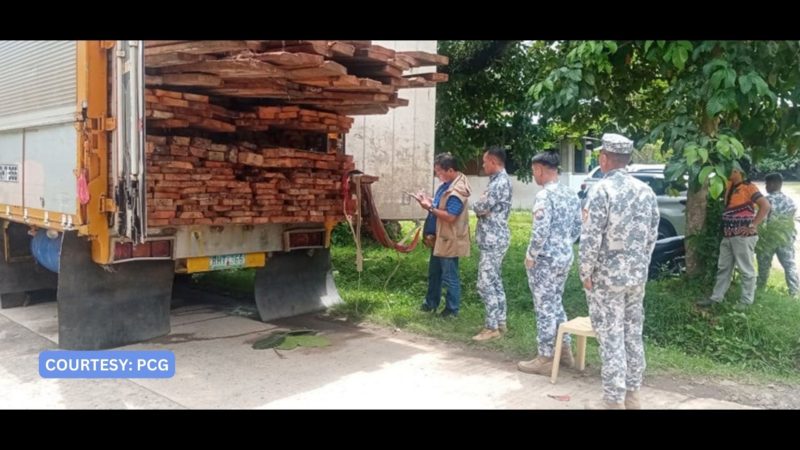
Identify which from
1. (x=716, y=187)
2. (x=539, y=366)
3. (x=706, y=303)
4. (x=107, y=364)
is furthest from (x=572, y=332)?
(x=107, y=364)

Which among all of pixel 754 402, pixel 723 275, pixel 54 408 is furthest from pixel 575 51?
pixel 54 408

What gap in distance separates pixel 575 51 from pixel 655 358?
2.66 meters

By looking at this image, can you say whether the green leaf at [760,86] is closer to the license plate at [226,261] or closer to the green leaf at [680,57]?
the green leaf at [680,57]

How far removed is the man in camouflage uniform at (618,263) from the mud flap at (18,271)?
612cm

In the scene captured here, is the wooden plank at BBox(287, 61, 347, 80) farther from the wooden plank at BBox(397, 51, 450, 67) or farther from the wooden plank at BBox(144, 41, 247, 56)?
the wooden plank at BBox(397, 51, 450, 67)

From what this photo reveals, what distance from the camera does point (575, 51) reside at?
18.6 feet

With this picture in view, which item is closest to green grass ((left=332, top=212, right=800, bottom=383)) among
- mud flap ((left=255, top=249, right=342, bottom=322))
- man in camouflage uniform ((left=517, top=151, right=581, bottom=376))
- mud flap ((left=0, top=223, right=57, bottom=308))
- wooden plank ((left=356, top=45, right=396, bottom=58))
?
mud flap ((left=255, top=249, right=342, bottom=322))

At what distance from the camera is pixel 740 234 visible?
6.17 metres

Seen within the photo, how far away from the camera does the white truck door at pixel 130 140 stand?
4.74m

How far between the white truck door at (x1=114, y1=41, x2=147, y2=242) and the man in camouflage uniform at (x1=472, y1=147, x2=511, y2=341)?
8.85ft

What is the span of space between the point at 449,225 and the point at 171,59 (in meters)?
2.80

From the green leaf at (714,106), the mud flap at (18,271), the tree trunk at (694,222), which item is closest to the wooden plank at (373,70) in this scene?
the green leaf at (714,106)

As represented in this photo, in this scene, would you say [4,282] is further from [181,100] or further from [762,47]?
[762,47]

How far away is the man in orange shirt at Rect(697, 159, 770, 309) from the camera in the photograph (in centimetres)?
608
